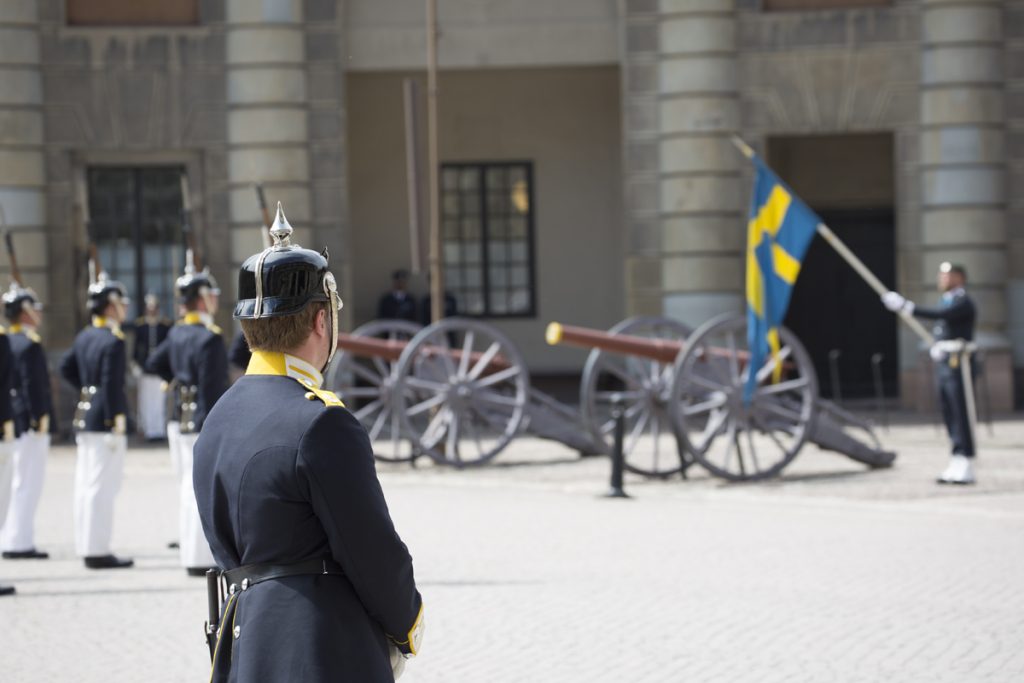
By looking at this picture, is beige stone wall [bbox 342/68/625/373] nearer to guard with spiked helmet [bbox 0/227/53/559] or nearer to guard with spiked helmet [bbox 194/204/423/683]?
guard with spiked helmet [bbox 0/227/53/559]

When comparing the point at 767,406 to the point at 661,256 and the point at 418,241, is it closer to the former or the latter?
the point at 418,241

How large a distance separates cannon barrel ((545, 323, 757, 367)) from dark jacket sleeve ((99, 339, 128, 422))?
4.42 meters

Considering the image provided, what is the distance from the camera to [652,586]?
8.81m

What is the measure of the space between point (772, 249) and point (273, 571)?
10699 mm

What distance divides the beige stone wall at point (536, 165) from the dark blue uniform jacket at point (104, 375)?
13.1 meters

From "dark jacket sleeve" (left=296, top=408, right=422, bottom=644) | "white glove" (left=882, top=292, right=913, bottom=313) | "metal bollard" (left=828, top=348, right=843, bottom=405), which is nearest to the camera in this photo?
"dark jacket sleeve" (left=296, top=408, right=422, bottom=644)

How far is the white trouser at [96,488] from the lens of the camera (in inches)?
390

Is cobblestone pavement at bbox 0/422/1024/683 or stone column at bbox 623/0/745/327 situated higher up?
stone column at bbox 623/0/745/327

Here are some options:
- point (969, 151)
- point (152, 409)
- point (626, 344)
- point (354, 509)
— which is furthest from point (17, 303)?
point (969, 151)

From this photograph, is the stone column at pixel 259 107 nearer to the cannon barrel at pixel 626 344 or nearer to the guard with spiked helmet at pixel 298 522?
the cannon barrel at pixel 626 344

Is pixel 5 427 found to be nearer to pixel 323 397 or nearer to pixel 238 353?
pixel 238 353

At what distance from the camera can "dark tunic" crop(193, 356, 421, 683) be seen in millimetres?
3617

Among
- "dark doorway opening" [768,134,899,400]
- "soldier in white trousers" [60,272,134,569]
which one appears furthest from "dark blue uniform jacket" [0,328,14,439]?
"dark doorway opening" [768,134,899,400]

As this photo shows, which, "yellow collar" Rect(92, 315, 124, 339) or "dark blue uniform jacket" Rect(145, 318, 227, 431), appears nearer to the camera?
"dark blue uniform jacket" Rect(145, 318, 227, 431)
